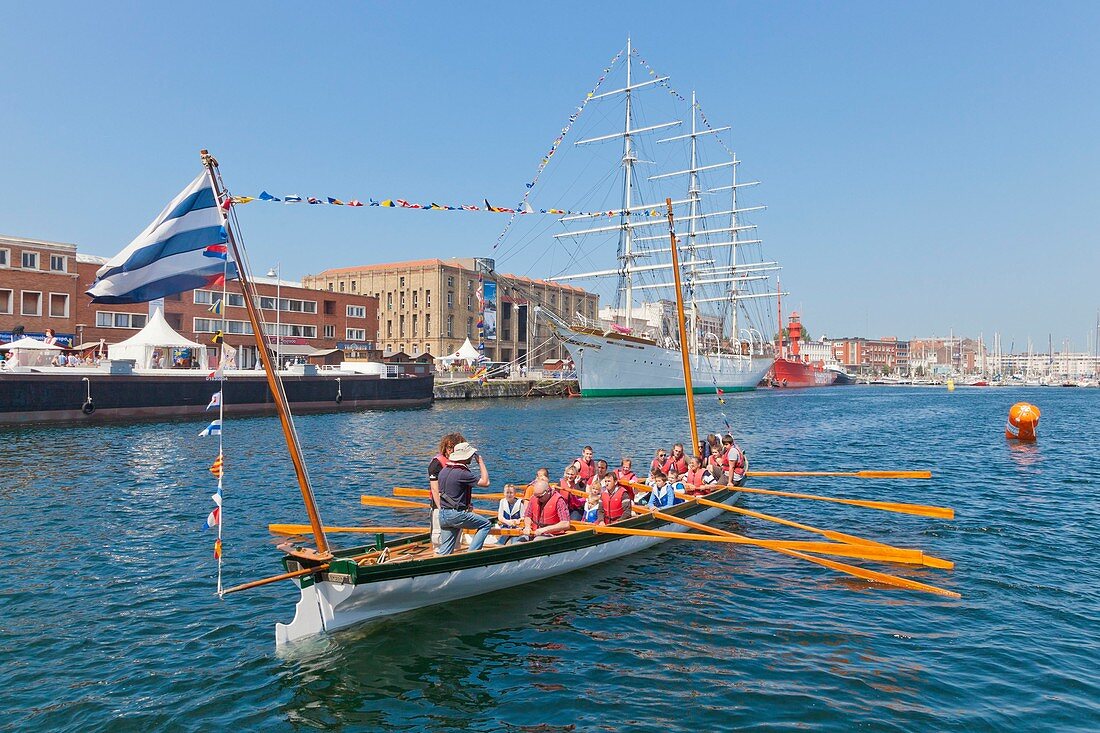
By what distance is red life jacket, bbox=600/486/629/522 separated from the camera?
16.2 metres

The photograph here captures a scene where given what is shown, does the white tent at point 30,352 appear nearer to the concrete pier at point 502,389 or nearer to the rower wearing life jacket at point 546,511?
the concrete pier at point 502,389

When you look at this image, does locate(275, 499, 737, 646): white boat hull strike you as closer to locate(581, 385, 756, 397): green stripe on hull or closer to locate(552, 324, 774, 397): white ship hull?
locate(552, 324, 774, 397): white ship hull

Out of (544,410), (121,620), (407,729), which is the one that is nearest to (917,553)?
(407,729)

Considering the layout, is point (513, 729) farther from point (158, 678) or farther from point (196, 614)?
point (196, 614)

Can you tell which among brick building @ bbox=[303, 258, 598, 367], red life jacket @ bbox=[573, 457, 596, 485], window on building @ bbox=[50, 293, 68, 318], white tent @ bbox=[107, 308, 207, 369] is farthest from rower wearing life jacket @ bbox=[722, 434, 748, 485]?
brick building @ bbox=[303, 258, 598, 367]

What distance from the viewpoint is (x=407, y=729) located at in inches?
350

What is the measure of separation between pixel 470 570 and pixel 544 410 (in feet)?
172

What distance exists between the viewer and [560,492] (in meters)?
15.6

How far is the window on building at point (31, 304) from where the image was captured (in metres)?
57.6

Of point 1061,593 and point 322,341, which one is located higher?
point 322,341

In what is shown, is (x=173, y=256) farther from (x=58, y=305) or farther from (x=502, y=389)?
(x=502, y=389)

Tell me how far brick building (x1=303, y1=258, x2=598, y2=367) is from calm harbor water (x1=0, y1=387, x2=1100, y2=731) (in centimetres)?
8627

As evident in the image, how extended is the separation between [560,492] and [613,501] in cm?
156

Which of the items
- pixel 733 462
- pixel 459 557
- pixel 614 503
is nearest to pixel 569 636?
pixel 459 557
